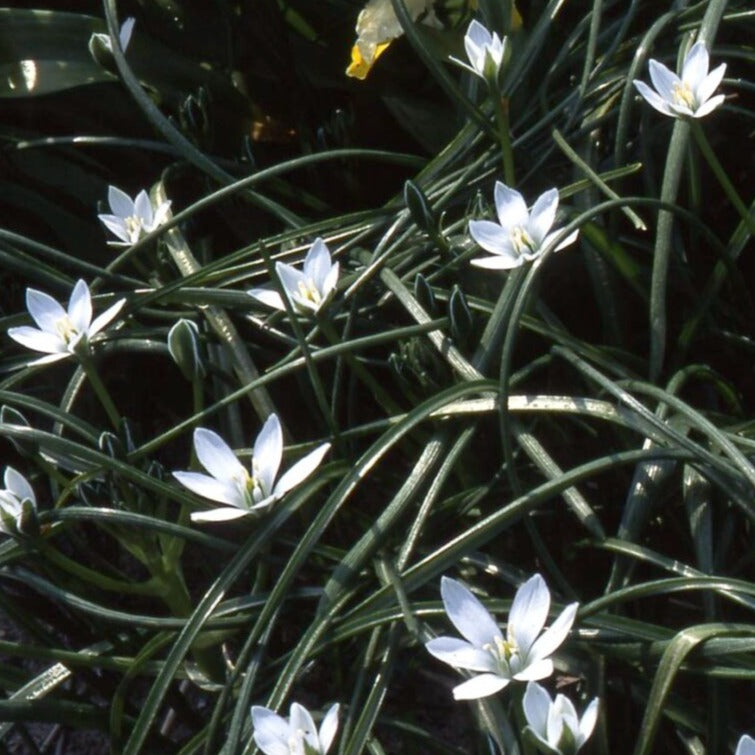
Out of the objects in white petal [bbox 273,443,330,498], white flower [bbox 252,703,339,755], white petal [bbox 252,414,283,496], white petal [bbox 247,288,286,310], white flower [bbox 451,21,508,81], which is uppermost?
white flower [bbox 451,21,508,81]

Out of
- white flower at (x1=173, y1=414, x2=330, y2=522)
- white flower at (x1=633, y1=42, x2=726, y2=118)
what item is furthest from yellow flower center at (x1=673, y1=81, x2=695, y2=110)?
white flower at (x1=173, y1=414, x2=330, y2=522)

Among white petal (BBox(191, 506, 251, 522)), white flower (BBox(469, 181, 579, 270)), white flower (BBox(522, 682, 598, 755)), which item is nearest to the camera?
white flower (BBox(522, 682, 598, 755))

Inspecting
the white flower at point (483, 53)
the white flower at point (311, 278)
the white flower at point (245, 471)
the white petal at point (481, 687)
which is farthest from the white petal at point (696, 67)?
the white petal at point (481, 687)

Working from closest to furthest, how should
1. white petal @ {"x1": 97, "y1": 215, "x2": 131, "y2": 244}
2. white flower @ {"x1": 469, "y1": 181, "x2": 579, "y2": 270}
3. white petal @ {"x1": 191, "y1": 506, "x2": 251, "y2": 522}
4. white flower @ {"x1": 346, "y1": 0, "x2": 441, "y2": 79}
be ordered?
white petal @ {"x1": 191, "y1": 506, "x2": 251, "y2": 522}
white flower @ {"x1": 469, "y1": 181, "x2": 579, "y2": 270}
white petal @ {"x1": 97, "y1": 215, "x2": 131, "y2": 244}
white flower @ {"x1": 346, "y1": 0, "x2": 441, "y2": 79}

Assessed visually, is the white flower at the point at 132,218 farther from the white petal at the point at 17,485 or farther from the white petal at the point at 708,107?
the white petal at the point at 708,107

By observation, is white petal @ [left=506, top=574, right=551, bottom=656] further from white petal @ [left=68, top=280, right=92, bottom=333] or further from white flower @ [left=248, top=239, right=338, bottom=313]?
white petal @ [left=68, top=280, right=92, bottom=333]

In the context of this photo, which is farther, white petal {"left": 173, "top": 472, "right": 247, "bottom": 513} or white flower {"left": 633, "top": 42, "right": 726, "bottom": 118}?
white flower {"left": 633, "top": 42, "right": 726, "bottom": 118}

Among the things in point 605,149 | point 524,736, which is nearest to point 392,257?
point 605,149

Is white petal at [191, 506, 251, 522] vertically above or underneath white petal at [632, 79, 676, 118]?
underneath
